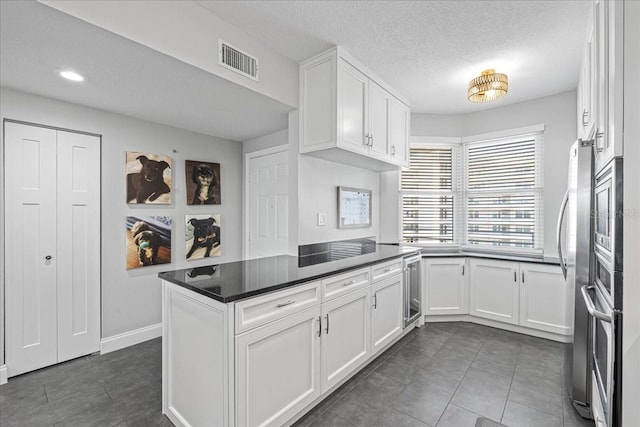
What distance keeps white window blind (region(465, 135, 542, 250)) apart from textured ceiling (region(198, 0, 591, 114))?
35.5 inches

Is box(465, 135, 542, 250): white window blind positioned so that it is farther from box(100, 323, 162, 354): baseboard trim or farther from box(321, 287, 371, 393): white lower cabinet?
box(100, 323, 162, 354): baseboard trim

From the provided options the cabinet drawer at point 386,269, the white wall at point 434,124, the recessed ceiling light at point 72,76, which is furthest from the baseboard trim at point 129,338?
the white wall at point 434,124

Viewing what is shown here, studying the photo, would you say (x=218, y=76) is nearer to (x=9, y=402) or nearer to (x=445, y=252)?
(x=9, y=402)

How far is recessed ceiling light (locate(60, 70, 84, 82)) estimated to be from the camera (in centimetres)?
204

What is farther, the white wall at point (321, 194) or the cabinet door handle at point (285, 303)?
the white wall at point (321, 194)

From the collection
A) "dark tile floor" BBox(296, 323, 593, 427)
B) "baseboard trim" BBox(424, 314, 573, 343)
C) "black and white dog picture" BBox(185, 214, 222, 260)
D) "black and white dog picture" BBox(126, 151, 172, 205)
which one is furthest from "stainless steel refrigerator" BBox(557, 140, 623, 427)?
"black and white dog picture" BBox(126, 151, 172, 205)

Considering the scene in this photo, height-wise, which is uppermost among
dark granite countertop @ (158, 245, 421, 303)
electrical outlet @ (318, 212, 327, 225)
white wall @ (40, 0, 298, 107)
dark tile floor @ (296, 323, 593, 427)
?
white wall @ (40, 0, 298, 107)

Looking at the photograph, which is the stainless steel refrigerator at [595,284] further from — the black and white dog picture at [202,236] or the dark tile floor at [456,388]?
the black and white dog picture at [202,236]

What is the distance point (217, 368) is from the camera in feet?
5.00

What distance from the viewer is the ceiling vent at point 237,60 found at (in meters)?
2.08

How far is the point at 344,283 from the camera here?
220 centimetres

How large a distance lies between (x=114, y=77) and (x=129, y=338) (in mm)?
2422

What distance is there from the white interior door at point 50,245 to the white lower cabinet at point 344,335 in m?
2.28

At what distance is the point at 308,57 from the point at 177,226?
7.40 feet
